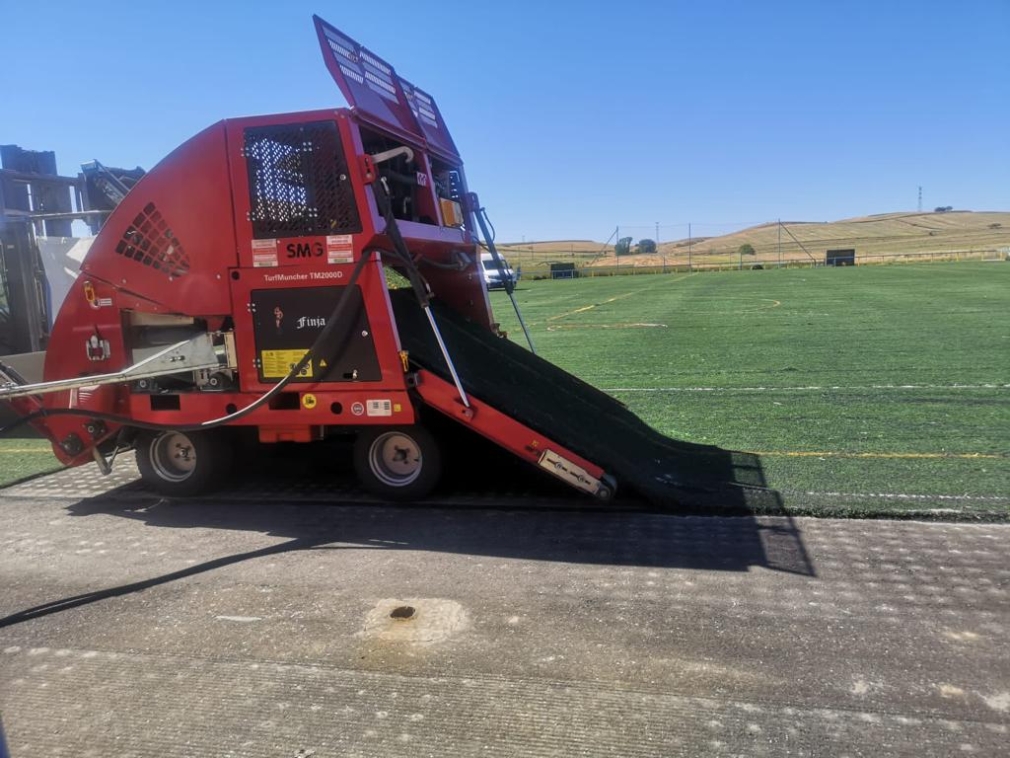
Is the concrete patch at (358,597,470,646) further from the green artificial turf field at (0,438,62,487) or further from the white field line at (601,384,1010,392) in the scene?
the white field line at (601,384,1010,392)

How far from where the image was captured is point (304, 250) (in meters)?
5.40

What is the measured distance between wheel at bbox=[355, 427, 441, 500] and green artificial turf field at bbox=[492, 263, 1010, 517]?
8.13 ft

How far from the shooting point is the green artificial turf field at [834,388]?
562 centimetres

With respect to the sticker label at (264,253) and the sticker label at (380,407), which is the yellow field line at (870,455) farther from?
the sticker label at (264,253)

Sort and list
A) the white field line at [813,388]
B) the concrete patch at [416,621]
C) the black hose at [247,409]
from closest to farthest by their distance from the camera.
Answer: the concrete patch at [416,621] → the black hose at [247,409] → the white field line at [813,388]

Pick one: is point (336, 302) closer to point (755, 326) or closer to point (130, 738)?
point (130, 738)

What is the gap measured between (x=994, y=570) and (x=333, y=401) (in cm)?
410

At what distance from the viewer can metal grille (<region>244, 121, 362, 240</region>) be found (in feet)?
17.5

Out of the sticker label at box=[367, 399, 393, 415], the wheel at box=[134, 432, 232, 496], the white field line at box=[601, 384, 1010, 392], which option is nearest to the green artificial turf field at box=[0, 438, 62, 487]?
the wheel at box=[134, 432, 232, 496]

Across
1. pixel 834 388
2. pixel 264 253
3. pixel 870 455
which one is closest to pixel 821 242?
pixel 834 388

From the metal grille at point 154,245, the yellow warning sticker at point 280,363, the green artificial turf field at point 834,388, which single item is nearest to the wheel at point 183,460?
the yellow warning sticker at point 280,363

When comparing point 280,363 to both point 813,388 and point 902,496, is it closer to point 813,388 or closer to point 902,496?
point 902,496

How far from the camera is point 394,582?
14.3 feet

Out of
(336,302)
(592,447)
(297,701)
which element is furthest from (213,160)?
(297,701)
